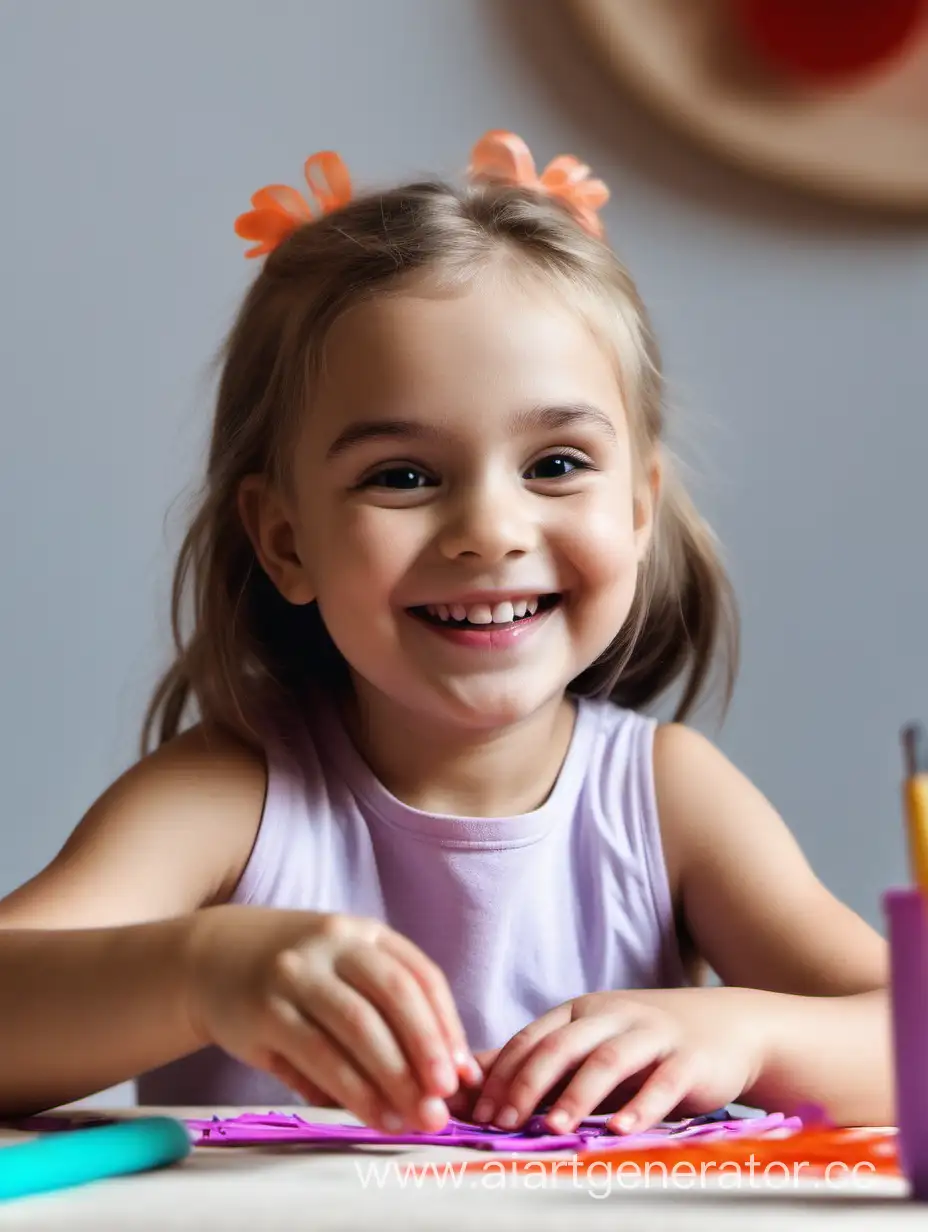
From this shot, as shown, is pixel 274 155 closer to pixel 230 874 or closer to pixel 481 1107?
pixel 230 874

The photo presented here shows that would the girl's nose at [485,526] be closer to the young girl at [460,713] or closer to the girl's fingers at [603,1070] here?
the young girl at [460,713]

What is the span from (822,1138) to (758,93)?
1.02 metres

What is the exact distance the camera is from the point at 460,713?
900 millimetres

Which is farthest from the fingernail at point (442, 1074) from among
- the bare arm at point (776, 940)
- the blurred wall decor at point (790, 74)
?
the blurred wall decor at point (790, 74)

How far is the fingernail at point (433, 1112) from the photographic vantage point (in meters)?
0.52

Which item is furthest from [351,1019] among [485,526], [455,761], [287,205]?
[287,205]

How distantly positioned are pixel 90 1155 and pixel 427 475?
1.47ft

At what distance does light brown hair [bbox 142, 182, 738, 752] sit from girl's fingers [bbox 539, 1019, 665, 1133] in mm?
364

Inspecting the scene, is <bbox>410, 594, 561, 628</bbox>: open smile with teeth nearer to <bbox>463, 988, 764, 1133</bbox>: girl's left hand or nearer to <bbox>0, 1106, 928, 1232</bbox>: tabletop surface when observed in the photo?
<bbox>463, 988, 764, 1133</bbox>: girl's left hand

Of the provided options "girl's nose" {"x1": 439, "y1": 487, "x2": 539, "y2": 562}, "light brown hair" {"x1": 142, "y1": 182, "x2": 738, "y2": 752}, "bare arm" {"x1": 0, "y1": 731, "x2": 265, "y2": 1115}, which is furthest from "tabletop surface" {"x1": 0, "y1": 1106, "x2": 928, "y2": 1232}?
"light brown hair" {"x1": 142, "y1": 182, "x2": 738, "y2": 752}

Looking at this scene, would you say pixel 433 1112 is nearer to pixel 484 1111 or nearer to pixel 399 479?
pixel 484 1111

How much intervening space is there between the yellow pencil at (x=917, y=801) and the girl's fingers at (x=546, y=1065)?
0.78 ft

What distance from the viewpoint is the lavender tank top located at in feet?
3.19

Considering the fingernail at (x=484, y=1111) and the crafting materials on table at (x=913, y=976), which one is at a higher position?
the crafting materials on table at (x=913, y=976)
